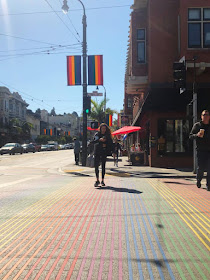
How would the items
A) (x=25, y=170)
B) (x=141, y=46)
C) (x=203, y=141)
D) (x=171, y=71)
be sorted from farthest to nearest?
1. (x=141, y=46)
2. (x=171, y=71)
3. (x=25, y=170)
4. (x=203, y=141)

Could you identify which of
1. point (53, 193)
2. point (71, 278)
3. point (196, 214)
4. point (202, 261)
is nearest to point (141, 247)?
point (202, 261)

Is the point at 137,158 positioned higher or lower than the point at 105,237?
higher

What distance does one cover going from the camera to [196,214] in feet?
15.8

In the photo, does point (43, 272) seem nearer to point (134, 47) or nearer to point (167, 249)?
point (167, 249)

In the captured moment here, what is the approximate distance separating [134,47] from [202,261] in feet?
46.7

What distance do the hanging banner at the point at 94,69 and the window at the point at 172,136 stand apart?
4.12 meters

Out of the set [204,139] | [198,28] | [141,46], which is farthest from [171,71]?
[204,139]

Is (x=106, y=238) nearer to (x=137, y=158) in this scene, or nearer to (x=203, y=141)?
(x=203, y=141)

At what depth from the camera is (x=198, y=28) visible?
13758 mm

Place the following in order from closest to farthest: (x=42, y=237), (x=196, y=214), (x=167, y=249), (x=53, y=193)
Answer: (x=167, y=249) → (x=42, y=237) → (x=196, y=214) → (x=53, y=193)

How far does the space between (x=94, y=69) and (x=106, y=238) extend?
507 inches

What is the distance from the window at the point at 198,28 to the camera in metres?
13.7

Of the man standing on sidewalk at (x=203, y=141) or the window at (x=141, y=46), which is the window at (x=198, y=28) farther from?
the man standing on sidewalk at (x=203, y=141)

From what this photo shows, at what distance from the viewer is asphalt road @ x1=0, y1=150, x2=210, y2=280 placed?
2.80 metres
